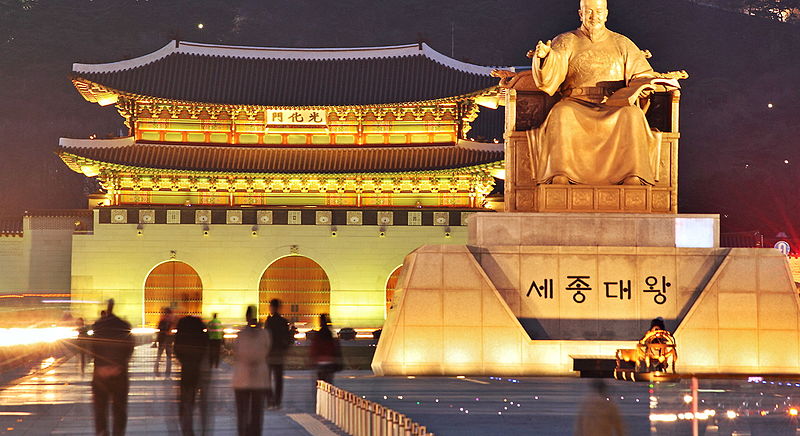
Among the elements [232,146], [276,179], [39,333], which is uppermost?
[232,146]

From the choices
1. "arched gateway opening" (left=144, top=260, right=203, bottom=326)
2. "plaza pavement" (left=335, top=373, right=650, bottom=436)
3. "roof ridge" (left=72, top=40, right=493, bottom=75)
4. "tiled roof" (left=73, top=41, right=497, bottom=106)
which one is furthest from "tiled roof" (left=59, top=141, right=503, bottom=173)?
"plaza pavement" (left=335, top=373, right=650, bottom=436)

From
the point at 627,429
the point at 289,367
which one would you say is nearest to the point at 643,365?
the point at 627,429

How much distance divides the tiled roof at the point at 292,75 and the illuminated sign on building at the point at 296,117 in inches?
17.1

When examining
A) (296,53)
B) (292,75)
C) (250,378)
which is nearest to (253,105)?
(292,75)

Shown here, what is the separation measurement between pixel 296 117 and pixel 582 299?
21554 mm

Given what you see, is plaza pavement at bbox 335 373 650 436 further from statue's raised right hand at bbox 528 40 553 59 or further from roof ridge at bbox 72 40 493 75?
roof ridge at bbox 72 40 493 75

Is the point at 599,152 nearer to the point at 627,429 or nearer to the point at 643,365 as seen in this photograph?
the point at 643,365

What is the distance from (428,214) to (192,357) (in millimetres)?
23482

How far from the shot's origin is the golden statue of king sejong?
15.8 m

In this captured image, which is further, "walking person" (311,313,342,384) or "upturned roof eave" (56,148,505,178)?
"upturned roof eave" (56,148,505,178)

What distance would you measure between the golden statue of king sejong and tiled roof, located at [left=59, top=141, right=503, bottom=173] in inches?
693

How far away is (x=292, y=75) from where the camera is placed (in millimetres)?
36250

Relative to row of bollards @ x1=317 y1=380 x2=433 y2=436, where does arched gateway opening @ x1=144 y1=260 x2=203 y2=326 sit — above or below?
above

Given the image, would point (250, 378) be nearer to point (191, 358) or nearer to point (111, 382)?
point (111, 382)
